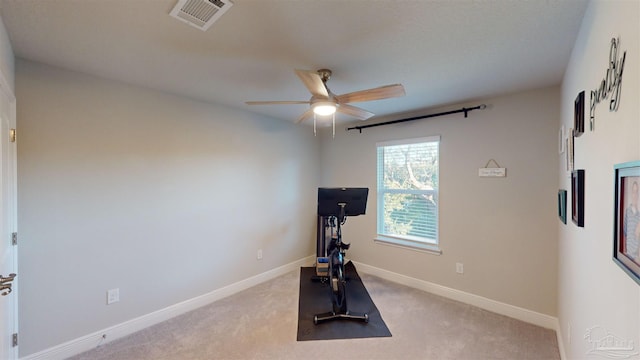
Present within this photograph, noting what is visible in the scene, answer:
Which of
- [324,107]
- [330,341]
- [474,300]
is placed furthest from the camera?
[474,300]

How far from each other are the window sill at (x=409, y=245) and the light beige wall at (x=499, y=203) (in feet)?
0.19

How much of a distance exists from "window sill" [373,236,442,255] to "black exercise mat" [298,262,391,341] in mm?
627

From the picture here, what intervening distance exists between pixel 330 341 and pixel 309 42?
7.82ft

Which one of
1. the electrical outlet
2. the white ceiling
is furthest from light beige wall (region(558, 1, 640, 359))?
the electrical outlet

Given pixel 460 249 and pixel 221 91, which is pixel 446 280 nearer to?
pixel 460 249

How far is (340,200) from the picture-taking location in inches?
112

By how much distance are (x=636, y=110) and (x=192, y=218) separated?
127 inches

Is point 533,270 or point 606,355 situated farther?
point 533,270

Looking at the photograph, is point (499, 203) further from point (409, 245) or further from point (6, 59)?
point (6, 59)

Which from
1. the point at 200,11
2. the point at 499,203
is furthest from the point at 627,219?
the point at 499,203

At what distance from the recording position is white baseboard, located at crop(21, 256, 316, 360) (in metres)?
2.12

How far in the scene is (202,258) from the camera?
3.05 meters

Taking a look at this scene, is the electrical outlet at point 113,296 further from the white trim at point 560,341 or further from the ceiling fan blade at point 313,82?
the white trim at point 560,341

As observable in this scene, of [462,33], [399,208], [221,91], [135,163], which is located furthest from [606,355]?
[135,163]
